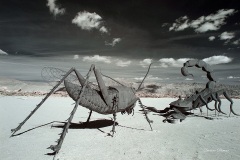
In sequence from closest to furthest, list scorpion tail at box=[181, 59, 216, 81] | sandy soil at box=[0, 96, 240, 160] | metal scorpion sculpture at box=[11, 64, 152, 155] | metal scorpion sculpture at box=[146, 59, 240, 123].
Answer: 1. sandy soil at box=[0, 96, 240, 160]
2. metal scorpion sculpture at box=[11, 64, 152, 155]
3. scorpion tail at box=[181, 59, 216, 81]
4. metal scorpion sculpture at box=[146, 59, 240, 123]

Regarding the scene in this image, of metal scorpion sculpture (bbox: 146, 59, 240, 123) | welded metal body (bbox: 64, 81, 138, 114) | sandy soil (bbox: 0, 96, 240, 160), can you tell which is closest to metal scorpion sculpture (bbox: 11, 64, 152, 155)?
welded metal body (bbox: 64, 81, 138, 114)

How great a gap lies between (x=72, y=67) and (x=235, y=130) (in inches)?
247

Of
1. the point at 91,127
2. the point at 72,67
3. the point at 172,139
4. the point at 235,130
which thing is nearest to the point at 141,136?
the point at 172,139

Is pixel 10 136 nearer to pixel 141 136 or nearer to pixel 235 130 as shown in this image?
pixel 141 136

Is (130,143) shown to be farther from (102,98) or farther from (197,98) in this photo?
(197,98)

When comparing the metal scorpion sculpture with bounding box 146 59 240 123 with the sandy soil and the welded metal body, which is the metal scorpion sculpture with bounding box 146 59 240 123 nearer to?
the sandy soil

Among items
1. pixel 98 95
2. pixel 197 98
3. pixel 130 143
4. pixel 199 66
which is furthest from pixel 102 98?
pixel 199 66

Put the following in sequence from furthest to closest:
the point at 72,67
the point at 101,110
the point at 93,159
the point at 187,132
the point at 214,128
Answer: the point at 214,128, the point at 187,132, the point at 101,110, the point at 72,67, the point at 93,159

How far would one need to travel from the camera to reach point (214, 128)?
923 centimetres

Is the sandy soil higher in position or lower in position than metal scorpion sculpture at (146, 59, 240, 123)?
lower

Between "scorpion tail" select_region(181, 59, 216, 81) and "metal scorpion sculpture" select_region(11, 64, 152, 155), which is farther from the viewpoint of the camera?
"scorpion tail" select_region(181, 59, 216, 81)

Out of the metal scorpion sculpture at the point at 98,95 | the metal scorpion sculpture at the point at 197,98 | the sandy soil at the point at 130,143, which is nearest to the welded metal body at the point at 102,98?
the metal scorpion sculpture at the point at 98,95

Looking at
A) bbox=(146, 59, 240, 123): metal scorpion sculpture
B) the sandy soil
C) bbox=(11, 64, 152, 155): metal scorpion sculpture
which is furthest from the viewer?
bbox=(146, 59, 240, 123): metal scorpion sculpture

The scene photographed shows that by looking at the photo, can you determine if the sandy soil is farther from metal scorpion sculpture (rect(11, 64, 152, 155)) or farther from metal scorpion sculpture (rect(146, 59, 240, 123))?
metal scorpion sculpture (rect(146, 59, 240, 123))
